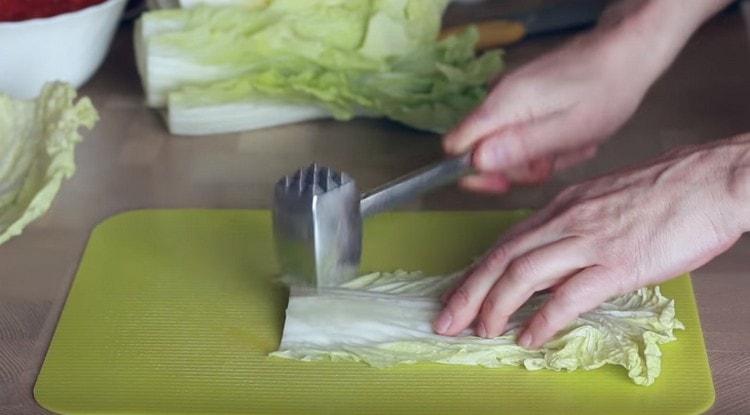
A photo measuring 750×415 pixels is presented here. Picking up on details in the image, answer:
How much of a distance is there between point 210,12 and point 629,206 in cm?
64

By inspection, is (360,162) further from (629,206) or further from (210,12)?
(629,206)

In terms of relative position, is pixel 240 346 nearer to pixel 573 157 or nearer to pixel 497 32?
pixel 573 157

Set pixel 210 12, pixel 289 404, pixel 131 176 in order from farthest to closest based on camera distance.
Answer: pixel 210 12, pixel 131 176, pixel 289 404

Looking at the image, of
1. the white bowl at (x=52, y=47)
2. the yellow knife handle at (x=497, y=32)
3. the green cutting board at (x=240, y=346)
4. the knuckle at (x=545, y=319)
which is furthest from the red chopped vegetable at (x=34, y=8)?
the knuckle at (x=545, y=319)

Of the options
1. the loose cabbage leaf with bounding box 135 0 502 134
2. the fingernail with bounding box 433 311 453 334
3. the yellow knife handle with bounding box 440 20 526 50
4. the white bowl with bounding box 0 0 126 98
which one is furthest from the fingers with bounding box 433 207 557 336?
the white bowl with bounding box 0 0 126 98

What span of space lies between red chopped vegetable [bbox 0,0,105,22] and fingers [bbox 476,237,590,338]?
683 mm

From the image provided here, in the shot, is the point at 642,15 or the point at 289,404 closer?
the point at 289,404

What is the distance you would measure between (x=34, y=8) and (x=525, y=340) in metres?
0.75

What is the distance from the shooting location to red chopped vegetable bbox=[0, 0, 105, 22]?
1293 mm

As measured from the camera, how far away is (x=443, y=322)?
3.12 feet

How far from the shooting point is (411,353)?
95 centimetres

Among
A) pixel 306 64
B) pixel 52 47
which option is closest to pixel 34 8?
pixel 52 47

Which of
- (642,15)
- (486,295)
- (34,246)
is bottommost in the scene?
(34,246)

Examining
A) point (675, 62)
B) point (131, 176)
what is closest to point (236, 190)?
point (131, 176)
